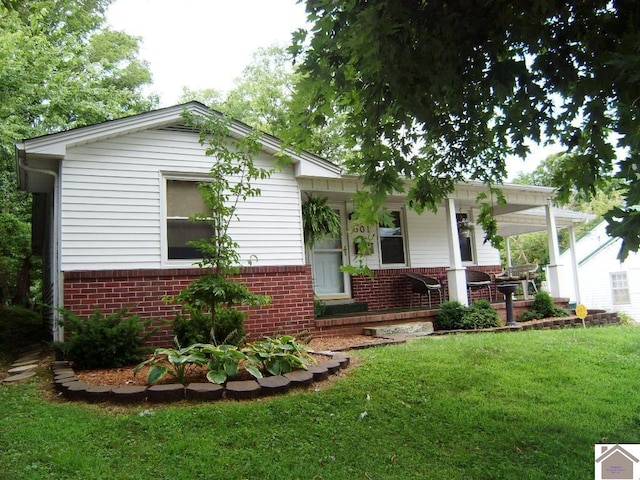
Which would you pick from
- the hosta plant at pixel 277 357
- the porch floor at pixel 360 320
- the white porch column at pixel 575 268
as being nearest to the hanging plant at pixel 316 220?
the porch floor at pixel 360 320

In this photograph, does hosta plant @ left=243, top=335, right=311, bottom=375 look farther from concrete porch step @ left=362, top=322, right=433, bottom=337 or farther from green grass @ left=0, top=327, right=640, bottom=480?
concrete porch step @ left=362, top=322, right=433, bottom=337

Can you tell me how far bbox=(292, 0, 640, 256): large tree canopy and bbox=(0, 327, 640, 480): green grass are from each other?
1898mm

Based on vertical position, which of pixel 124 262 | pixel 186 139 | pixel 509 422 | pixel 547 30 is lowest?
pixel 509 422

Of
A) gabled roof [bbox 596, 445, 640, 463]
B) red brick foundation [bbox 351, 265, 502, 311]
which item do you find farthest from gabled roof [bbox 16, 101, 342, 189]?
gabled roof [bbox 596, 445, 640, 463]

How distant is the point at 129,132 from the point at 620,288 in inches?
796

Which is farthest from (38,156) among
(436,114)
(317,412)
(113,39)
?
(113,39)

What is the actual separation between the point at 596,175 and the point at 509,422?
7.18 feet

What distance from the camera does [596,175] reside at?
10.1ft

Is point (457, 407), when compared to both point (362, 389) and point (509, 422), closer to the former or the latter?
point (509, 422)

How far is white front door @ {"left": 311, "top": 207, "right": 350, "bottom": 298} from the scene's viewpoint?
10.2 metres

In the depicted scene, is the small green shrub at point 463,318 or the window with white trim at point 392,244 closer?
the small green shrub at point 463,318

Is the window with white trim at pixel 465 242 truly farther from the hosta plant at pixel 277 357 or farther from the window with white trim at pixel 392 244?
the hosta plant at pixel 277 357

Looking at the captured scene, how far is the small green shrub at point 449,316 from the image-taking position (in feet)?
30.5

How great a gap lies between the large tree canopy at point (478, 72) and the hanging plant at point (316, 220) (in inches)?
226
